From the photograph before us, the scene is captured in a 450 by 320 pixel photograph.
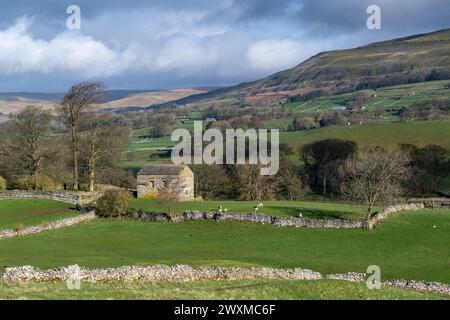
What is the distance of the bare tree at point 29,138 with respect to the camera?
2876 inches

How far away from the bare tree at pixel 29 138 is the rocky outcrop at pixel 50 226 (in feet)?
71.2

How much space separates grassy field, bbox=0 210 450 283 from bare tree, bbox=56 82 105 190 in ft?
60.3

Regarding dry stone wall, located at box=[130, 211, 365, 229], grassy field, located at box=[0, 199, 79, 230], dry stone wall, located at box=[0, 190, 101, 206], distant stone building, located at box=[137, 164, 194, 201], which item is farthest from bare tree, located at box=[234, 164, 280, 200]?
grassy field, located at box=[0, 199, 79, 230]

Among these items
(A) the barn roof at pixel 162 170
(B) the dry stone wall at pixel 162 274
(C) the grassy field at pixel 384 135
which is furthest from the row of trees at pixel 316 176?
(B) the dry stone wall at pixel 162 274

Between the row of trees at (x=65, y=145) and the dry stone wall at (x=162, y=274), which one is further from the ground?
the row of trees at (x=65, y=145)

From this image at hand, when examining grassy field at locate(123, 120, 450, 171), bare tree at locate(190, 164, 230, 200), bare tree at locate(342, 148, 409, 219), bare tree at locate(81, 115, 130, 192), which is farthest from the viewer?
grassy field at locate(123, 120, 450, 171)

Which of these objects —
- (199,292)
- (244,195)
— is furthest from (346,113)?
(199,292)

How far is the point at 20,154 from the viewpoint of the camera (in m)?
73.9

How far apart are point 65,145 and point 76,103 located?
358 inches

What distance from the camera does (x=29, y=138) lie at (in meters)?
73.2

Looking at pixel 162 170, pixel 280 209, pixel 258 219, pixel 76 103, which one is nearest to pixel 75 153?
pixel 76 103

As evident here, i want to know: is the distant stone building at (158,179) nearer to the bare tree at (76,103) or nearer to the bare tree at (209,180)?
the bare tree at (76,103)

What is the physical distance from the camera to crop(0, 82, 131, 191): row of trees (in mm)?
67562

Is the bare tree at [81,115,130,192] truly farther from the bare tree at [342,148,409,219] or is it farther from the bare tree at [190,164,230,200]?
the bare tree at [342,148,409,219]
